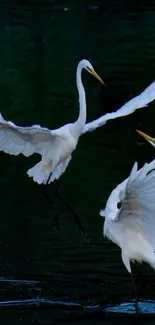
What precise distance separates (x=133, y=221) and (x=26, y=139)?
2372 mm

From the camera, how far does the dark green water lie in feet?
24.8

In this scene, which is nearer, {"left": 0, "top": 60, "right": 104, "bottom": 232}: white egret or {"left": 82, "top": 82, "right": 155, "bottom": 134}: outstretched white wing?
{"left": 82, "top": 82, "right": 155, "bottom": 134}: outstretched white wing

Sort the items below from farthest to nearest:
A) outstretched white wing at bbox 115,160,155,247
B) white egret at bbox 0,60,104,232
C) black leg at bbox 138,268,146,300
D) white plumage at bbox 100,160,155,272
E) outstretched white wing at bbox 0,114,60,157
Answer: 1. white egret at bbox 0,60,104,232
2. outstretched white wing at bbox 0,114,60,157
3. black leg at bbox 138,268,146,300
4. white plumage at bbox 100,160,155,272
5. outstretched white wing at bbox 115,160,155,247

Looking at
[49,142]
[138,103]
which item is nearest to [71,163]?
[49,142]

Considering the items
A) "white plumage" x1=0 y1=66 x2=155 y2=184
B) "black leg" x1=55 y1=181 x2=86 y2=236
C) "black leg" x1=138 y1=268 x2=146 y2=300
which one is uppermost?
"white plumage" x1=0 y1=66 x2=155 y2=184

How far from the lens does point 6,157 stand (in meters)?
12.0

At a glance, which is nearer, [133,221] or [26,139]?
[133,221]

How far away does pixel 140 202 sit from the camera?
6.90 metres

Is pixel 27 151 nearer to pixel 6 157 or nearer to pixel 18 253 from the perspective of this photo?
pixel 18 253

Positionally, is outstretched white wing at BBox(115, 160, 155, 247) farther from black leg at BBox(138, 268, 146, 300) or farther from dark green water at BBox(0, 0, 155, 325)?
dark green water at BBox(0, 0, 155, 325)

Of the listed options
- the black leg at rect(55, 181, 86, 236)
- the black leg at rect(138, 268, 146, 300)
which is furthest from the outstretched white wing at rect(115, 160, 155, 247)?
the black leg at rect(55, 181, 86, 236)

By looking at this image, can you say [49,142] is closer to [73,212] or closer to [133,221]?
[73,212]

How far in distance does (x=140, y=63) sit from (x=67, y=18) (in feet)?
20.1

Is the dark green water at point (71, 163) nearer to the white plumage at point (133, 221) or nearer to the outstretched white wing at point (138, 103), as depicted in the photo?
the white plumage at point (133, 221)
